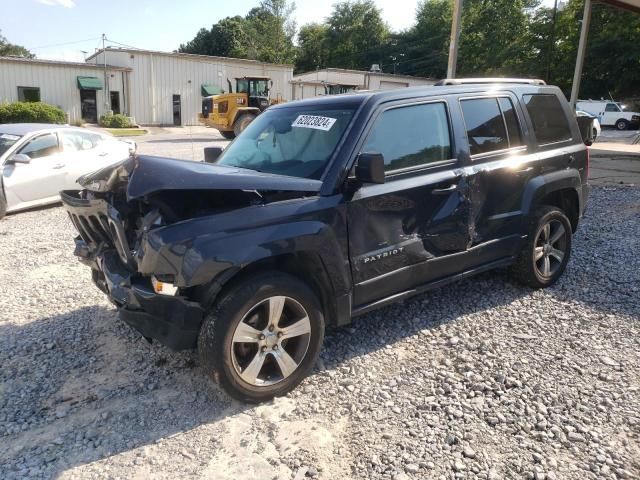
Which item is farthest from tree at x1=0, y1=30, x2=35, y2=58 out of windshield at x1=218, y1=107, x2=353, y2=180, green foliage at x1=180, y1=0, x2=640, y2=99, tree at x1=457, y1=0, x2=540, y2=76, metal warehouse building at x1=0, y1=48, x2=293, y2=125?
windshield at x1=218, y1=107, x2=353, y2=180

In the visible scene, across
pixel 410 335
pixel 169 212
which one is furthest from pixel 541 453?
pixel 169 212

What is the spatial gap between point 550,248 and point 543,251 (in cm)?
11

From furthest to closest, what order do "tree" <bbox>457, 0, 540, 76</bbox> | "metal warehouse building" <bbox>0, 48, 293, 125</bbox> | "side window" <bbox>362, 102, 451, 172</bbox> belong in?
"tree" <bbox>457, 0, 540, 76</bbox> < "metal warehouse building" <bbox>0, 48, 293, 125</bbox> < "side window" <bbox>362, 102, 451, 172</bbox>

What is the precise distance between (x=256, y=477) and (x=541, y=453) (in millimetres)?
1498

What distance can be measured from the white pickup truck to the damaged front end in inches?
1389

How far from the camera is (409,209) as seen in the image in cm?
363

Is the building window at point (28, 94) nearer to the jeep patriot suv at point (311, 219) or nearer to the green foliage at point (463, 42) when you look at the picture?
the jeep patriot suv at point (311, 219)

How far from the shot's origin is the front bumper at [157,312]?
2818 millimetres

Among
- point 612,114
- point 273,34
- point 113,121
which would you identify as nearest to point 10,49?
point 273,34

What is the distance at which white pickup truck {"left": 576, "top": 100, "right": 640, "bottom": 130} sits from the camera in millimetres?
33031

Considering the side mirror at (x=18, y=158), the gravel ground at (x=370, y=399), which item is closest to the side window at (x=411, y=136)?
the gravel ground at (x=370, y=399)

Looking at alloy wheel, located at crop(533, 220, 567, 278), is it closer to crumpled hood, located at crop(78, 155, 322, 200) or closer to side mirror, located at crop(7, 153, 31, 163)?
crumpled hood, located at crop(78, 155, 322, 200)

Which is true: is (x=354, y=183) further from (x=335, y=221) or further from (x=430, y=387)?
(x=430, y=387)

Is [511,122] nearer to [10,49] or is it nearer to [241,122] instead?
[241,122]
